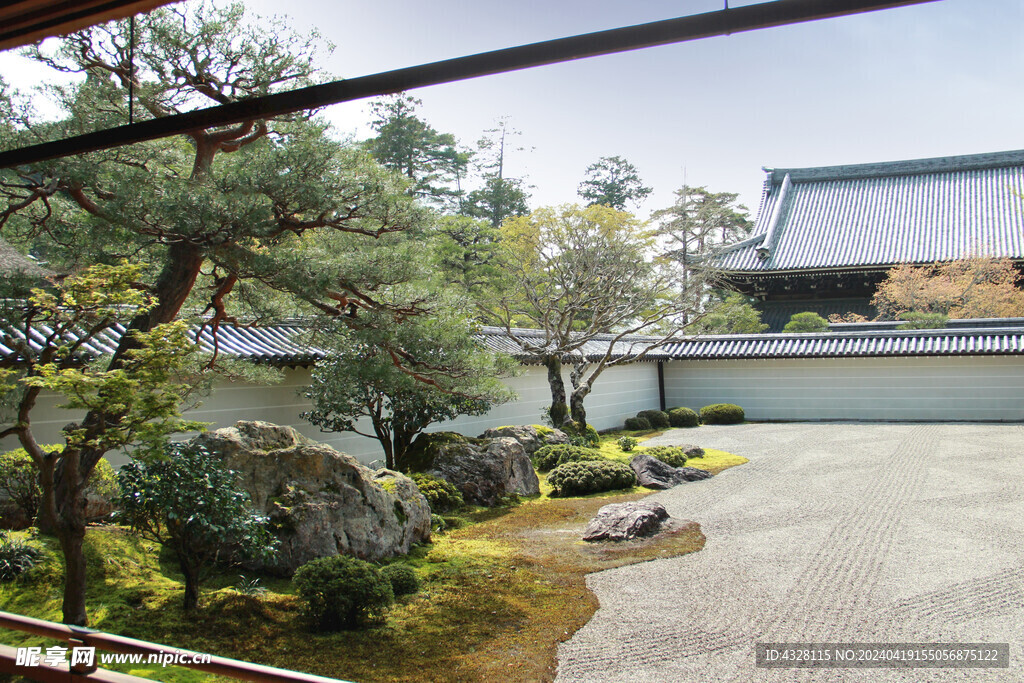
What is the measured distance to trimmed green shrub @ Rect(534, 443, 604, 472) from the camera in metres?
11.1

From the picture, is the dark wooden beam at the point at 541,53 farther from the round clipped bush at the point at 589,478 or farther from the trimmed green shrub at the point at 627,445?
the trimmed green shrub at the point at 627,445

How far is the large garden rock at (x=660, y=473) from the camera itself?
1025cm

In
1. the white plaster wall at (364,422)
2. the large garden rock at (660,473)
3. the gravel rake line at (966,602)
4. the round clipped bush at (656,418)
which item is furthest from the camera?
the round clipped bush at (656,418)

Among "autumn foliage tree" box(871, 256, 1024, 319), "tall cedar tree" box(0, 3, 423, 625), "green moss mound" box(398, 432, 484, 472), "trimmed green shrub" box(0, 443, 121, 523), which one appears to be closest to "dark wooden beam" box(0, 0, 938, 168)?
"tall cedar tree" box(0, 3, 423, 625)

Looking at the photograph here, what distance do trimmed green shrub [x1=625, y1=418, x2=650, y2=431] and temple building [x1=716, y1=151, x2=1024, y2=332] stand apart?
5.49 meters

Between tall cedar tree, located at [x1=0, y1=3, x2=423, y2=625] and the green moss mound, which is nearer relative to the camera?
tall cedar tree, located at [x1=0, y1=3, x2=423, y2=625]

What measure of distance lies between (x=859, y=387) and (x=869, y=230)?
670 centimetres

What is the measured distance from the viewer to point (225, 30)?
5977 millimetres

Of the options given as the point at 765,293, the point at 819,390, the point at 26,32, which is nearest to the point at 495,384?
the point at 26,32

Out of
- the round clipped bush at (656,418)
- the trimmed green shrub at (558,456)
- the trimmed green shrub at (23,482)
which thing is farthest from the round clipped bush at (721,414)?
the trimmed green shrub at (23,482)

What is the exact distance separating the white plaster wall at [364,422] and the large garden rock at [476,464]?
6.87 feet

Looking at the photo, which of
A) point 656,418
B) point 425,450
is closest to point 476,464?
point 425,450

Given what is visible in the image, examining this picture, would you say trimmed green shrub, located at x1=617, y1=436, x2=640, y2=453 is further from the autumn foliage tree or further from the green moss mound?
the autumn foliage tree

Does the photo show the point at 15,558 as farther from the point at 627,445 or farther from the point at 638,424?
the point at 638,424
